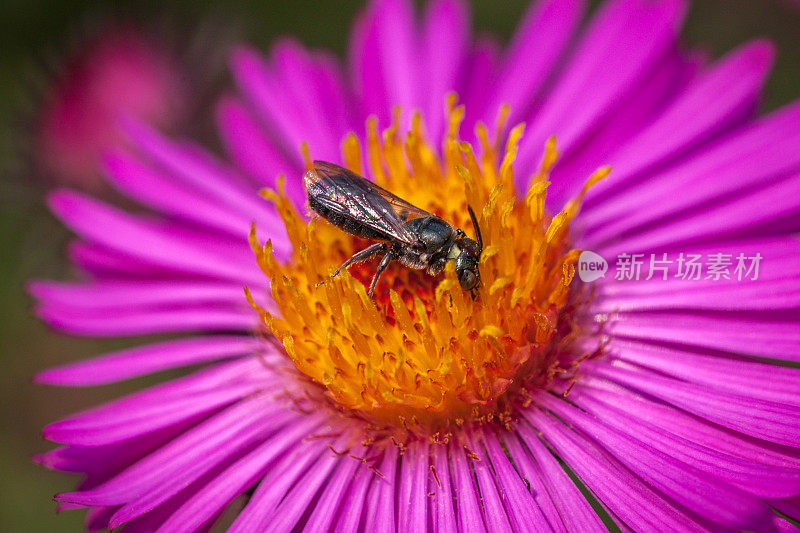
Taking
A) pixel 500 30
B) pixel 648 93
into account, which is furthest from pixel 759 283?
pixel 500 30

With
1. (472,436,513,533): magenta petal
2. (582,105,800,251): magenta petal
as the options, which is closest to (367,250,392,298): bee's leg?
(472,436,513,533): magenta petal

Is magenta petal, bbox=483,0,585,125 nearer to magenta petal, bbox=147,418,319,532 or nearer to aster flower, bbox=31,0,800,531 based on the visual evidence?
aster flower, bbox=31,0,800,531

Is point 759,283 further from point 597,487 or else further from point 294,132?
point 294,132

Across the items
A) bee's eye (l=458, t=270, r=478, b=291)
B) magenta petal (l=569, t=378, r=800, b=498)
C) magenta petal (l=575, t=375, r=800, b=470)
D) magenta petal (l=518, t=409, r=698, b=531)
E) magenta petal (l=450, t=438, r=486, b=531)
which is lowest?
magenta petal (l=450, t=438, r=486, b=531)

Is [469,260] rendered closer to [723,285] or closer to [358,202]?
[358,202]

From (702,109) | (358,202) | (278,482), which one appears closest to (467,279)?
(358,202)

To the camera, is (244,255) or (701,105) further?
(244,255)
